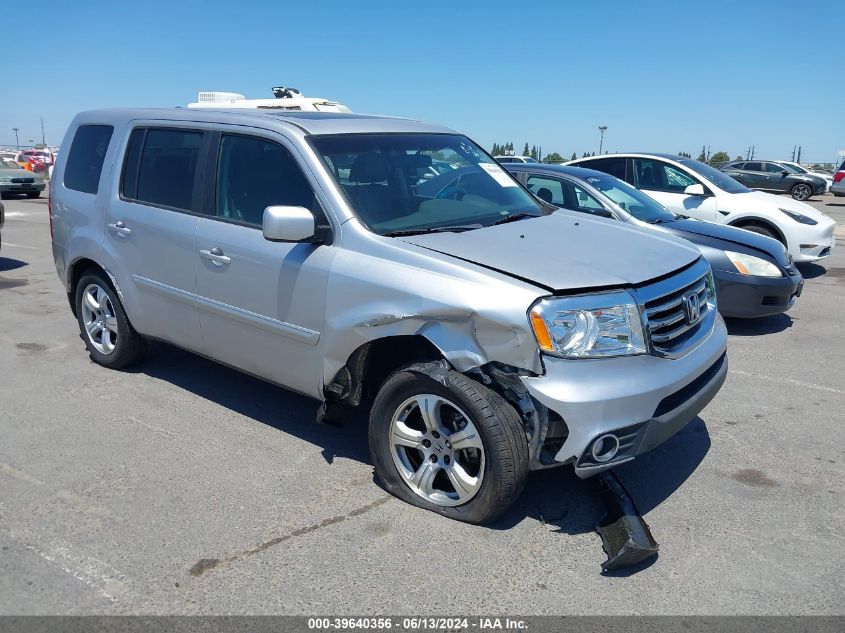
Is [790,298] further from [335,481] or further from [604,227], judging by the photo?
[335,481]

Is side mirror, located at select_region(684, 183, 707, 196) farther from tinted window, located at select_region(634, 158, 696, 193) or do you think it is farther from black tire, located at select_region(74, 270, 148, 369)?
black tire, located at select_region(74, 270, 148, 369)

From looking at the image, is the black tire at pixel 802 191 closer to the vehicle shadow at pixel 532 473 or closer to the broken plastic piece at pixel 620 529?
the vehicle shadow at pixel 532 473

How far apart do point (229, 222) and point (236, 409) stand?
1347mm

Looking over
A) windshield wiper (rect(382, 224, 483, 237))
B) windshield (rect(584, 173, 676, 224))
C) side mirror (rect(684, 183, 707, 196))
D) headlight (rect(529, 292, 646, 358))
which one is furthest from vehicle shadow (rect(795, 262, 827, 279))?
headlight (rect(529, 292, 646, 358))

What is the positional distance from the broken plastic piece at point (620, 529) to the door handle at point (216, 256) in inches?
95.5

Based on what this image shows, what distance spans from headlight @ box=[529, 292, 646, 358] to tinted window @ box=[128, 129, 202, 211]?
257 cm

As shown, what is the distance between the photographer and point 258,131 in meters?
4.37

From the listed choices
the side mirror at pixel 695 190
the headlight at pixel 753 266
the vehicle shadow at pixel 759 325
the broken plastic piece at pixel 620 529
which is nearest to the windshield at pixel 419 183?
the broken plastic piece at pixel 620 529

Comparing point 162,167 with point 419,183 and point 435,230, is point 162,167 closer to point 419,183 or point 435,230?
point 419,183

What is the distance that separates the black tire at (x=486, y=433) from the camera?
3.28 m

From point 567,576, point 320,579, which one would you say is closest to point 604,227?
point 567,576

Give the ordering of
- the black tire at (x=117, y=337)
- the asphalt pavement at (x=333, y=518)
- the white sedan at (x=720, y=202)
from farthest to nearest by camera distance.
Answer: the white sedan at (x=720, y=202)
the black tire at (x=117, y=337)
the asphalt pavement at (x=333, y=518)

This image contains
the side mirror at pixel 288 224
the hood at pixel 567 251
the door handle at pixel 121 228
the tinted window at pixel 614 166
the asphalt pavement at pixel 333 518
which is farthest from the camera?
the tinted window at pixel 614 166

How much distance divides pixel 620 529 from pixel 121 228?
379cm
